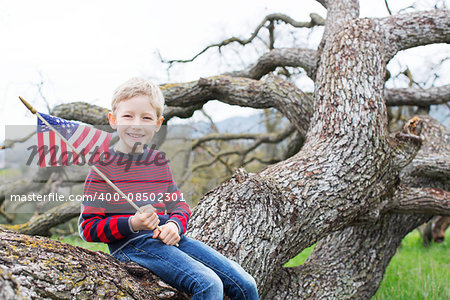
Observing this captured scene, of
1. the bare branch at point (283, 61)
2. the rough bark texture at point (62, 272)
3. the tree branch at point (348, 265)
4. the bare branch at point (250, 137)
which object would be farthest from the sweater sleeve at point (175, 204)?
the bare branch at point (250, 137)

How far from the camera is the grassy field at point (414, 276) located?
350 cm

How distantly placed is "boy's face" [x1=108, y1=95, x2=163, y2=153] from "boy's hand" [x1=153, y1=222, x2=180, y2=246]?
1.48 feet

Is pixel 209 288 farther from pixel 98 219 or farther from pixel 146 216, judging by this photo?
pixel 98 219

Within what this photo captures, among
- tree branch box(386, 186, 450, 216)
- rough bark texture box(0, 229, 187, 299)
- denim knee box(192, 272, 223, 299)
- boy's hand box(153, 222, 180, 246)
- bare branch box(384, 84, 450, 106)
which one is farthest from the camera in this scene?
bare branch box(384, 84, 450, 106)

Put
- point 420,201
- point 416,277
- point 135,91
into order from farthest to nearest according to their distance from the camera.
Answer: point 416,277 → point 420,201 → point 135,91

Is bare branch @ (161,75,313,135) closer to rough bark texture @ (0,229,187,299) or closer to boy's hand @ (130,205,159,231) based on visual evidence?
boy's hand @ (130,205,159,231)

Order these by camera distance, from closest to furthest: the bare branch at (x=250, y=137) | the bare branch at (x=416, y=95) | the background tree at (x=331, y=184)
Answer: the background tree at (x=331, y=184) < the bare branch at (x=416, y=95) < the bare branch at (x=250, y=137)

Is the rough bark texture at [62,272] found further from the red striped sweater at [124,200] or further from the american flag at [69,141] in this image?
the american flag at [69,141]

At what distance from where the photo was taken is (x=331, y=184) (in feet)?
8.59

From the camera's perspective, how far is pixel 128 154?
188 cm

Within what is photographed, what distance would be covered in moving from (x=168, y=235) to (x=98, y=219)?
1.06ft

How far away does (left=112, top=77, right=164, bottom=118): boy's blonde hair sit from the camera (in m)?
1.78
